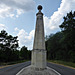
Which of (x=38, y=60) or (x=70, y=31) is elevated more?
(x=70, y=31)

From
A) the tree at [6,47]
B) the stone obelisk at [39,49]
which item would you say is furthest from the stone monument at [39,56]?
the tree at [6,47]

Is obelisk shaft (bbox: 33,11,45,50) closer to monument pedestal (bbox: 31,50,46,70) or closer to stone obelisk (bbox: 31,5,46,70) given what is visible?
stone obelisk (bbox: 31,5,46,70)

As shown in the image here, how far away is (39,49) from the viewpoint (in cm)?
909

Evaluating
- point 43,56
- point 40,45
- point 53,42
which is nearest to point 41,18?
point 40,45

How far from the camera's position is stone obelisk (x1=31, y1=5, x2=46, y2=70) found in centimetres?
892

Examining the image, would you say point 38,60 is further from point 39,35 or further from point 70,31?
point 70,31

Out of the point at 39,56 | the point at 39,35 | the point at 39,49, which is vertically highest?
the point at 39,35

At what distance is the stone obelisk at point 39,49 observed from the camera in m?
8.92

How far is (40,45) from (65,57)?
4218 centimetres

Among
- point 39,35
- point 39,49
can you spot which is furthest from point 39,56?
point 39,35

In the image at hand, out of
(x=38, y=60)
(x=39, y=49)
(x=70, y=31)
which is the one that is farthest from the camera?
(x=70, y=31)

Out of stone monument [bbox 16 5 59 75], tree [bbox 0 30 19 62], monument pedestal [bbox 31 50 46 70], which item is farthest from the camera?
tree [bbox 0 30 19 62]

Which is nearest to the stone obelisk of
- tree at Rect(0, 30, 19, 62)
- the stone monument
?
the stone monument

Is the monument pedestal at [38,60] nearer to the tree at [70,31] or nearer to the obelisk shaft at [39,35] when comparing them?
the obelisk shaft at [39,35]
